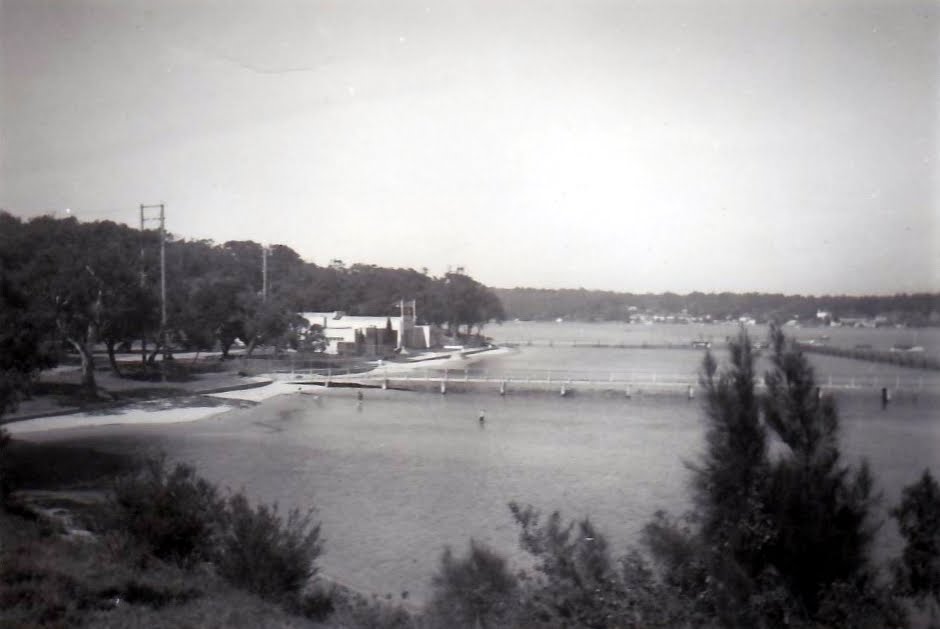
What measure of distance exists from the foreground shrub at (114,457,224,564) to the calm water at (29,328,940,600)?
3477 mm

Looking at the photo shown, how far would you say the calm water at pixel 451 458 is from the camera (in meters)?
16.2

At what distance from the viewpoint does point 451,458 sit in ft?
86.3

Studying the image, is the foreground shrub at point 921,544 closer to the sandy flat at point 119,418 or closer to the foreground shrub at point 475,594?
the foreground shrub at point 475,594

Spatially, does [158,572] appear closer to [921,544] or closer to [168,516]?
[168,516]

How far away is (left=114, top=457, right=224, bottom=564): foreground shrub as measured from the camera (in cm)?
987

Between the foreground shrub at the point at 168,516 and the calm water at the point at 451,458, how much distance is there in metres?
3.48

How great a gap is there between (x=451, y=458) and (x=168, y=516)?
16761 millimetres

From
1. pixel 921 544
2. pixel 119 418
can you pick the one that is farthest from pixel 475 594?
pixel 119 418

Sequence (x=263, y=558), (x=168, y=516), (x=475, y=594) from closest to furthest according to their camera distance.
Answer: (x=475, y=594), (x=263, y=558), (x=168, y=516)

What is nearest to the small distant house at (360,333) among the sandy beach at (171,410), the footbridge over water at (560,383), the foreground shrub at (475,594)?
the footbridge over water at (560,383)

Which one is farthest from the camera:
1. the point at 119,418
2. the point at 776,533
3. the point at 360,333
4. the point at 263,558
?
the point at 360,333

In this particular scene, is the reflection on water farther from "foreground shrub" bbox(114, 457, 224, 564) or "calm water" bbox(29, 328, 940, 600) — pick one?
"foreground shrub" bbox(114, 457, 224, 564)

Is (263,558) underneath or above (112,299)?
underneath

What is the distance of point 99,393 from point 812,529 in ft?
108
